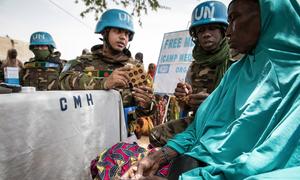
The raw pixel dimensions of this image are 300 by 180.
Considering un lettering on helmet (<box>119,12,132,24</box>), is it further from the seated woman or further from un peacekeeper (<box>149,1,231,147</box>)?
the seated woman

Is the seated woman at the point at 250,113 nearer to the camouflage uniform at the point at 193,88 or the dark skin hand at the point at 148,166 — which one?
the dark skin hand at the point at 148,166

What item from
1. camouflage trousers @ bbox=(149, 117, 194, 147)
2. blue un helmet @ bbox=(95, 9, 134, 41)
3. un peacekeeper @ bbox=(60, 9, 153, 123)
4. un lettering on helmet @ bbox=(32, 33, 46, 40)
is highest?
un lettering on helmet @ bbox=(32, 33, 46, 40)

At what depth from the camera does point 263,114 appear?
1.29m

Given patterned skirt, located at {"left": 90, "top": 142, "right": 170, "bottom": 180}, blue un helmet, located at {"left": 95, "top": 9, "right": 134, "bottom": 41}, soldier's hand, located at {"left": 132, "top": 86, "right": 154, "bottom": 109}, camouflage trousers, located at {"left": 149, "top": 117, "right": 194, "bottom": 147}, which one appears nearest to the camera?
patterned skirt, located at {"left": 90, "top": 142, "right": 170, "bottom": 180}

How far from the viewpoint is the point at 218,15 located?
310 cm

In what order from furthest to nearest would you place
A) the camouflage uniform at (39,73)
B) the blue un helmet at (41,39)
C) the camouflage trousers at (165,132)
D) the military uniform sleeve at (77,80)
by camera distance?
the blue un helmet at (41,39), the camouflage uniform at (39,73), the military uniform sleeve at (77,80), the camouflage trousers at (165,132)

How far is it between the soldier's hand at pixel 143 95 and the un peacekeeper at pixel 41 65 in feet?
11.7

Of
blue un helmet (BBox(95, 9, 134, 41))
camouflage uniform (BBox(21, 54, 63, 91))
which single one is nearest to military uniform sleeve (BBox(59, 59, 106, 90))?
blue un helmet (BBox(95, 9, 134, 41))

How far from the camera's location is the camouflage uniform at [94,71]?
2.80 metres

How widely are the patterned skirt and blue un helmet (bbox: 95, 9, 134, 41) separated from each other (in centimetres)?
184

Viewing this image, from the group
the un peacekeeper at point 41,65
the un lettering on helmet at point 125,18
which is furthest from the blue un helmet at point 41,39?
the un lettering on helmet at point 125,18

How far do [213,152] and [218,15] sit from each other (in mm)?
2120

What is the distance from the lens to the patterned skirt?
179 centimetres

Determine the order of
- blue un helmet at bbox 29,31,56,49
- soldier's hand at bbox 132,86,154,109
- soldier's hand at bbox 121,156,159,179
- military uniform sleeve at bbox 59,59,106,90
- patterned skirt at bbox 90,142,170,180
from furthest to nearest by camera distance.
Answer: blue un helmet at bbox 29,31,56,49 < military uniform sleeve at bbox 59,59,106,90 < soldier's hand at bbox 132,86,154,109 < patterned skirt at bbox 90,142,170,180 < soldier's hand at bbox 121,156,159,179
